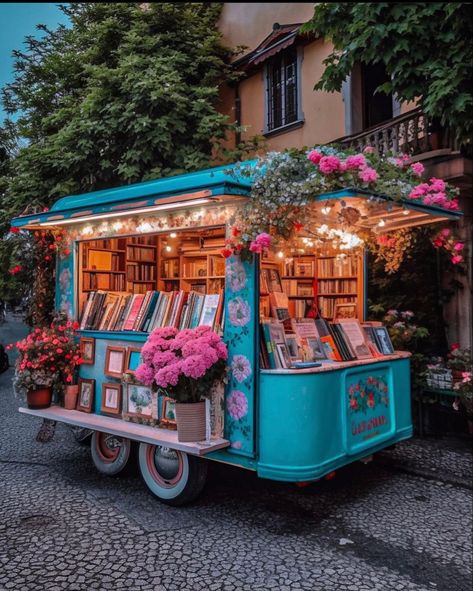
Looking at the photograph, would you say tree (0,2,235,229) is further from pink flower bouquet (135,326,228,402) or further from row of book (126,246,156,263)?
pink flower bouquet (135,326,228,402)

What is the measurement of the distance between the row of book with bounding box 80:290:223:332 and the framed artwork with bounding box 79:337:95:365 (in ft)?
0.61

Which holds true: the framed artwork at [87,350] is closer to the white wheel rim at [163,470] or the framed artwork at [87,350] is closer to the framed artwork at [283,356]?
the white wheel rim at [163,470]

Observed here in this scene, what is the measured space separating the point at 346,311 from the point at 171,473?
128 inches

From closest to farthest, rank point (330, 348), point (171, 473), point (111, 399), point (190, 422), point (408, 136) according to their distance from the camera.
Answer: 1. point (190, 422)
2. point (171, 473)
3. point (330, 348)
4. point (111, 399)
5. point (408, 136)

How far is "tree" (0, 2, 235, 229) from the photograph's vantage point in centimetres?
1083

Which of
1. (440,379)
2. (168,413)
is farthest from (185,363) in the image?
(440,379)

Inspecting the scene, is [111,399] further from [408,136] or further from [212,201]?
[408,136]

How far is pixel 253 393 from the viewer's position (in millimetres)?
4727

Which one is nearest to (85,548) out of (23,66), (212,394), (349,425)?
(212,394)

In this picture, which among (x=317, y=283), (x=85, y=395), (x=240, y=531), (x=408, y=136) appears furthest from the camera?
(x=408, y=136)

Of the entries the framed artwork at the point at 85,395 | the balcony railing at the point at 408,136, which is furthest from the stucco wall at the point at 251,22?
the framed artwork at the point at 85,395

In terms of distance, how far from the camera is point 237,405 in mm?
4852

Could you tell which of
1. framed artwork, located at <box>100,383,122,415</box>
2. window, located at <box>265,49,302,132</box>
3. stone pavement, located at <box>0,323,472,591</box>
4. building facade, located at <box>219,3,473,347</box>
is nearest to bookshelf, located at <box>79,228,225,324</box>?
framed artwork, located at <box>100,383,122,415</box>

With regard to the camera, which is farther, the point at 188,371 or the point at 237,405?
the point at 237,405
